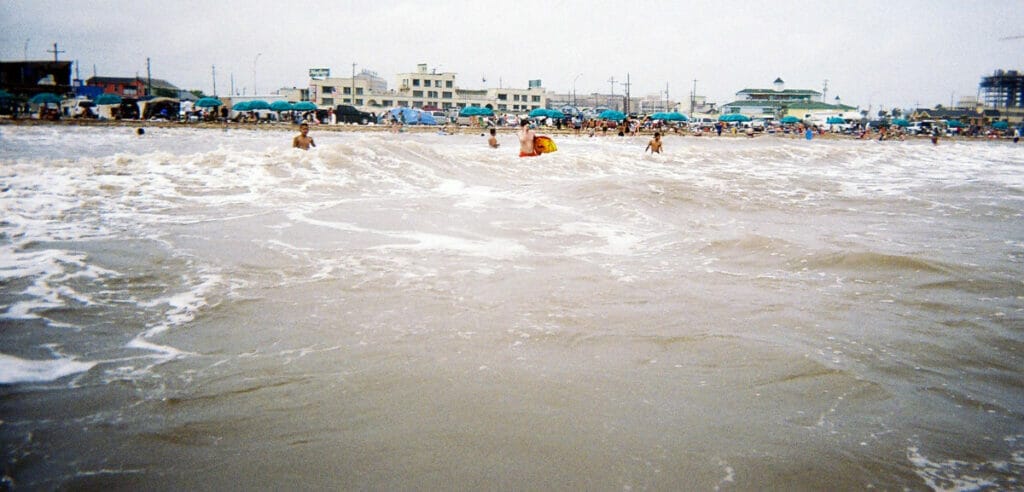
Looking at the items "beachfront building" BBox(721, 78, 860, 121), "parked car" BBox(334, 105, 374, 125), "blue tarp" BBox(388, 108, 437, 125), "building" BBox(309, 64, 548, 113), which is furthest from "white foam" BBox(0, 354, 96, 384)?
"beachfront building" BBox(721, 78, 860, 121)

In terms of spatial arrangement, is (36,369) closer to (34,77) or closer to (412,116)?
(412,116)

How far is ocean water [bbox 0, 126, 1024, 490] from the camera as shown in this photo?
2.44 metres

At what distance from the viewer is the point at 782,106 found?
8294cm

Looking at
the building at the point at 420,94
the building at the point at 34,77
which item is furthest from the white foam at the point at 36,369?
the building at the point at 420,94

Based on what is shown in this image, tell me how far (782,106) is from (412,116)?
5587cm

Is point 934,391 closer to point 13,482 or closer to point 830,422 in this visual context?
point 830,422

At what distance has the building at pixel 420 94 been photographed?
76.3m

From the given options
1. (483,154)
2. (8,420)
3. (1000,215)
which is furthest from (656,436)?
(483,154)

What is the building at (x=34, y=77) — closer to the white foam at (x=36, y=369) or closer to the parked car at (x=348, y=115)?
the parked car at (x=348, y=115)

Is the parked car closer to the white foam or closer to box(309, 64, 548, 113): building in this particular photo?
box(309, 64, 548, 113): building

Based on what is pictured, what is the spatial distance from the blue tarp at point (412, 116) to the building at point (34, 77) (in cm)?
3057

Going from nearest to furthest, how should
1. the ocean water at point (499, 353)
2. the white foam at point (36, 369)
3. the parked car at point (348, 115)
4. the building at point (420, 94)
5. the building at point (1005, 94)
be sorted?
the ocean water at point (499, 353) → the white foam at point (36, 369) → the parked car at point (348, 115) → the building at point (420, 94) → the building at point (1005, 94)

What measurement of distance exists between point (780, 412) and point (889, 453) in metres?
0.47

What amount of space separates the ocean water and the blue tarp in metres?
42.6
